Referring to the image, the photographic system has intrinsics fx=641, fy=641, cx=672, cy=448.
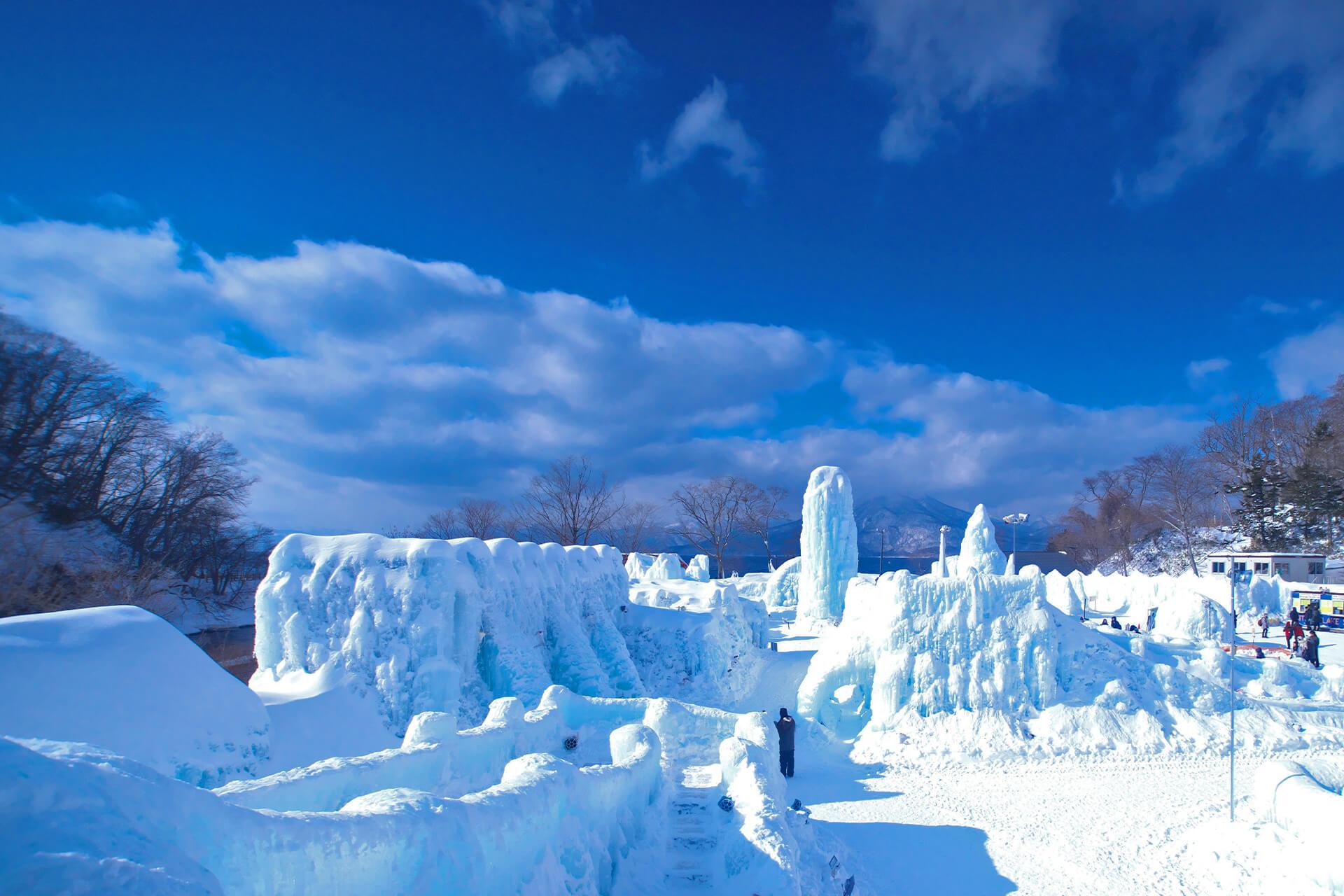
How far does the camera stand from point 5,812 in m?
2.19

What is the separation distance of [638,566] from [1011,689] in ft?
81.0

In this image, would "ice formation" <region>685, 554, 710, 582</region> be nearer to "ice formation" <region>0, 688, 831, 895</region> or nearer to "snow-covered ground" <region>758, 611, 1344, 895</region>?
"snow-covered ground" <region>758, 611, 1344, 895</region>

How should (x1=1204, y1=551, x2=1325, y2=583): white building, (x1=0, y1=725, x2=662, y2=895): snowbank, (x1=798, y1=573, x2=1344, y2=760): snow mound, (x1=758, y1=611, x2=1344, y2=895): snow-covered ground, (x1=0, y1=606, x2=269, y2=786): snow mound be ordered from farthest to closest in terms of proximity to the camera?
(x1=1204, y1=551, x2=1325, y2=583): white building < (x1=798, y1=573, x2=1344, y2=760): snow mound < (x1=758, y1=611, x2=1344, y2=895): snow-covered ground < (x1=0, y1=606, x2=269, y2=786): snow mound < (x1=0, y1=725, x2=662, y2=895): snowbank

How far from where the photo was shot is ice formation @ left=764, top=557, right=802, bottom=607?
1494 inches

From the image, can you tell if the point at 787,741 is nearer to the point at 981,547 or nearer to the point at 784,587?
the point at 981,547

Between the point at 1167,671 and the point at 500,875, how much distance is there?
1728cm

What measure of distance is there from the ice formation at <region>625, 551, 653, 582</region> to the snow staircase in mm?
25501

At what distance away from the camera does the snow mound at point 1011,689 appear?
1421cm

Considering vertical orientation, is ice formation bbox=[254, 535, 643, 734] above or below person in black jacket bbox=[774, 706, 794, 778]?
above

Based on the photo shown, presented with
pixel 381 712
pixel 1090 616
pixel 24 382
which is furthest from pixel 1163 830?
pixel 24 382

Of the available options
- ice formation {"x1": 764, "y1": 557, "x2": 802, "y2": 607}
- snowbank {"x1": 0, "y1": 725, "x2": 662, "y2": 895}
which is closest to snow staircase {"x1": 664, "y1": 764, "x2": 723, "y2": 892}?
snowbank {"x1": 0, "y1": 725, "x2": 662, "y2": 895}

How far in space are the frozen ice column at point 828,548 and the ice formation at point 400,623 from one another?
64.2ft

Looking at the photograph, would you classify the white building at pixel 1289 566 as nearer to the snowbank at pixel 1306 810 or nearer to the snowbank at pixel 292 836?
the snowbank at pixel 1306 810

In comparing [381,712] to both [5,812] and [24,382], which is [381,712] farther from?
[24,382]
